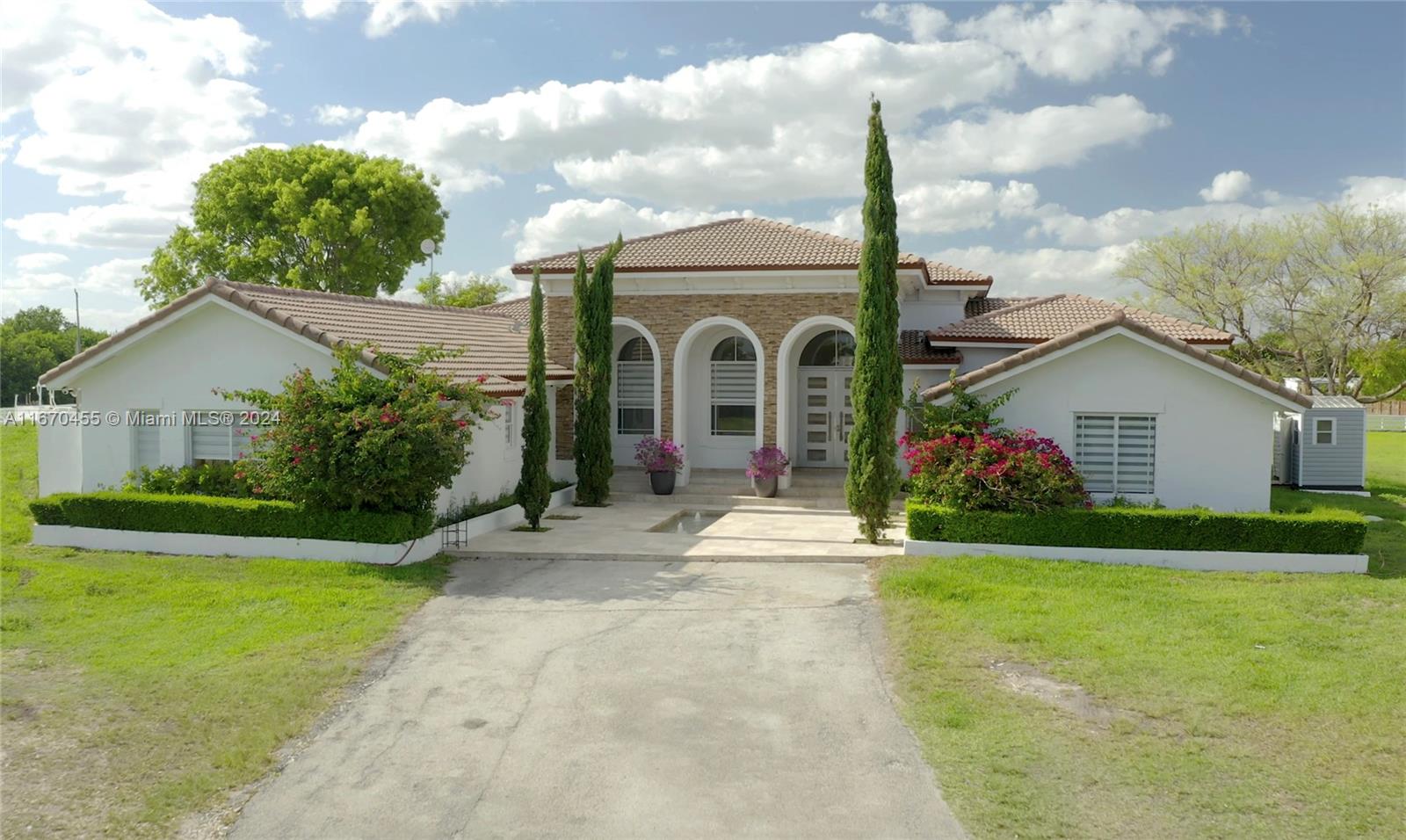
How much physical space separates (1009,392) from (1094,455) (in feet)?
6.14

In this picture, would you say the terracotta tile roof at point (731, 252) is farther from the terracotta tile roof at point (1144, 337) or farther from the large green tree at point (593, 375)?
the terracotta tile roof at point (1144, 337)

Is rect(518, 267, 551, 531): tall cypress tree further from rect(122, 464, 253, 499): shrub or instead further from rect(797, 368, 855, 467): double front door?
rect(797, 368, 855, 467): double front door

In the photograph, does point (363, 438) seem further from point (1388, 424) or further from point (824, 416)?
point (1388, 424)

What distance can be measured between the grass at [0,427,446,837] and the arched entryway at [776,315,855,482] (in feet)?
37.2

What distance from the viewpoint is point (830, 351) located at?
74.4 feet

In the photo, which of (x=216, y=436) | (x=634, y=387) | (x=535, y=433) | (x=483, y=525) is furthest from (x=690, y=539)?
(x=216, y=436)

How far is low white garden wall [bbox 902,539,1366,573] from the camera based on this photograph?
13539 mm

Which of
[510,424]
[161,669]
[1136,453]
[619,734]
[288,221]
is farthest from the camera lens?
[288,221]

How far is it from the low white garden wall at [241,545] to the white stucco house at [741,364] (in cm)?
179

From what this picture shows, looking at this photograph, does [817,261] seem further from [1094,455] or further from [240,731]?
[240,731]

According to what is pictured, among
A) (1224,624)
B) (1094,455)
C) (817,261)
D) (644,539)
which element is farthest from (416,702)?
(817,261)

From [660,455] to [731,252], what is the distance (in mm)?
4798

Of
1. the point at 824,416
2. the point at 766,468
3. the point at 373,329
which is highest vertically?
the point at 373,329

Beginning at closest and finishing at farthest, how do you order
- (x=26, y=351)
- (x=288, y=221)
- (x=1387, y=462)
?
(x=1387, y=462) < (x=288, y=221) < (x=26, y=351)
